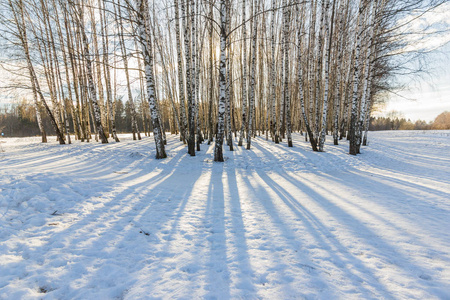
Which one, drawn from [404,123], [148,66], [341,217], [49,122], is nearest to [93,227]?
[341,217]

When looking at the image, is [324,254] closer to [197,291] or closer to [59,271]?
[197,291]

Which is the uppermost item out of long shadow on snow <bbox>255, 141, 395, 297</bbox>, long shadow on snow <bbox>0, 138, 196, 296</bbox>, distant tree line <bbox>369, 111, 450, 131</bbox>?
distant tree line <bbox>369, 111, 450, 131</bbox>

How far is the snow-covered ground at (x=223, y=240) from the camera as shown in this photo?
1912mm

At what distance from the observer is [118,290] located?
189cm

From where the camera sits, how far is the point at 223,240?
2.90 m

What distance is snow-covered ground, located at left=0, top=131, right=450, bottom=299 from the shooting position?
1912 millimetres

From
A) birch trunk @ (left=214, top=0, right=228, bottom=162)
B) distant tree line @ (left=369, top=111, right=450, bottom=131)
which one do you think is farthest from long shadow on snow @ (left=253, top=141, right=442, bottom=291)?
distant tree line @ (left=369, top=111, right=450, bottom=131)

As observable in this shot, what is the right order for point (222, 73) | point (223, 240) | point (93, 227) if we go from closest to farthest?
1. point (223, 240)
2. point (93, 227)
3. point (222, 73)

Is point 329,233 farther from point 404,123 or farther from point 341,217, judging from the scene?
point 404,123

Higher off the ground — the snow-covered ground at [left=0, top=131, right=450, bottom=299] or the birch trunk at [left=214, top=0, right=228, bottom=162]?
the birch trunk at [left=214, top=0, right=228, bottom=162]

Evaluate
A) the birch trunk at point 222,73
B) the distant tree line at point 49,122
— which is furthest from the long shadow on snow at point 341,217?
the distant tree line at point 49,122

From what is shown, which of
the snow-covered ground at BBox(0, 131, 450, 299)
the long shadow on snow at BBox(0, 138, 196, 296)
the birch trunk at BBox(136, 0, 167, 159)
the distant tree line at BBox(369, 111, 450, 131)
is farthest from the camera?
the distant tree line at BBox(369, 111, 450, 131)

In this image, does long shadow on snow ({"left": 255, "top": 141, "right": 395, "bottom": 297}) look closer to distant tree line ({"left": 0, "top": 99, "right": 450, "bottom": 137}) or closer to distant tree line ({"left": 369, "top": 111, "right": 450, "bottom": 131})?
distant tree line ({"left": 0, "top": 99, "right": 450, "bottom": 137})

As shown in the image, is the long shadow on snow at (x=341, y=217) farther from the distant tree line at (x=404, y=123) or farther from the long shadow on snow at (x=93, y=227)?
the distant tree line at (x=404, y=123)
